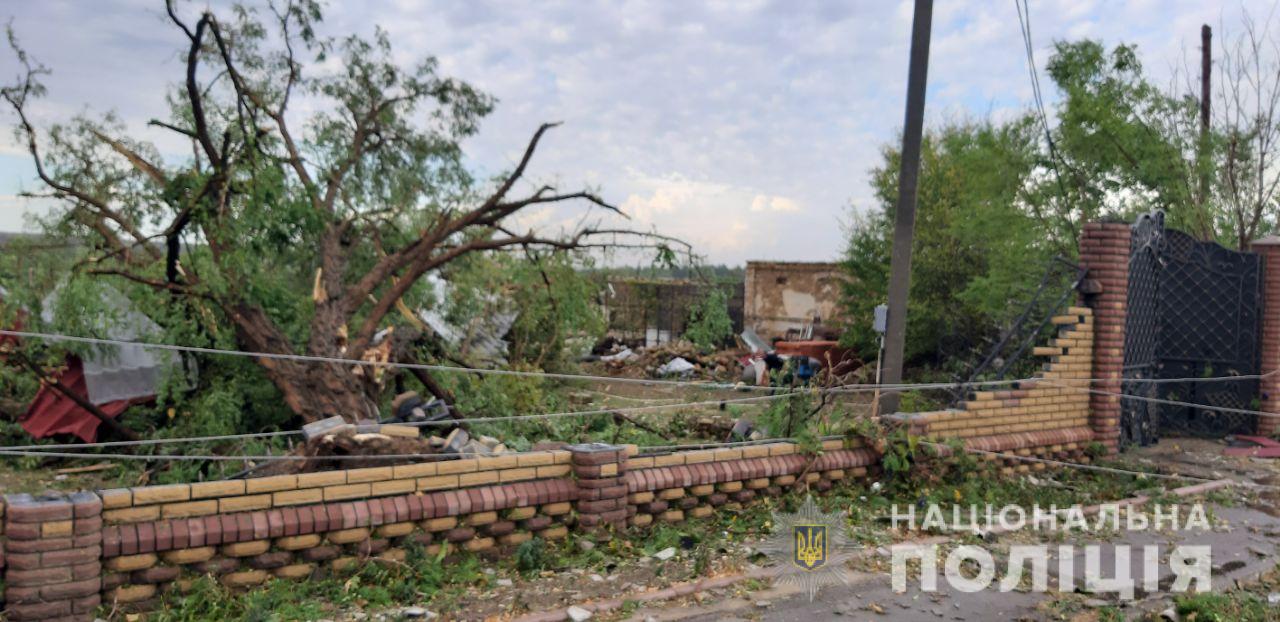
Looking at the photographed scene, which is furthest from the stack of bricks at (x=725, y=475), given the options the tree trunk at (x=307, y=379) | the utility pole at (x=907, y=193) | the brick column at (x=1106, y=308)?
the tree trunk at (x=307, y=379)

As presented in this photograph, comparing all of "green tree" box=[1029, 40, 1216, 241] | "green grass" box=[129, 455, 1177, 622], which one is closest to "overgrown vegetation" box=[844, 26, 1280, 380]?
"green tree" box=[1029, 40, 1216, 241]

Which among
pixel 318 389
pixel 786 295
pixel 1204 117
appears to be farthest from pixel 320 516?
pixel 786 295

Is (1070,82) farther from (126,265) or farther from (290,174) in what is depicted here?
(126,265)

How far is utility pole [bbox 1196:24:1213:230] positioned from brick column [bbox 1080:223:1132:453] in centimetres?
694

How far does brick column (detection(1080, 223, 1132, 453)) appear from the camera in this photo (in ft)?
29.9

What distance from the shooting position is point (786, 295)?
25.4 m

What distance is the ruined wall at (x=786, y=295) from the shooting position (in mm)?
24641

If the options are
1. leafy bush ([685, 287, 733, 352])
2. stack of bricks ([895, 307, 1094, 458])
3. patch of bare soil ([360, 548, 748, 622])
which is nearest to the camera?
patch of bare soil ([360, 548, 748, 622])

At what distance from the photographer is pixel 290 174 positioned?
9453mm

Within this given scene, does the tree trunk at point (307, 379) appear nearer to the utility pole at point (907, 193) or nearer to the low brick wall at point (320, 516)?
the low brick wall at point (320, 516)

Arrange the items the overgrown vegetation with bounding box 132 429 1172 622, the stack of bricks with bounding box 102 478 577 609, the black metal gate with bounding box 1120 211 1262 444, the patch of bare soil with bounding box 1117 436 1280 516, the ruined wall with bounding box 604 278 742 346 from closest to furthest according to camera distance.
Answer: the stack of bricks with bounding box 102 478 577 609 → the overgrown vegetation with bounding box 132 429 1172 622 → the patch of bare soil with bounding box 1117 436 1280 516 → the black metal gate with bounding box 1120 211 1262 444 → the ruined wall with bounding box 604 278 742 346

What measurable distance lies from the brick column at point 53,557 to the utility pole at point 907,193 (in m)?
6.16

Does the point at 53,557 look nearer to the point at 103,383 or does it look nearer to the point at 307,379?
the point at 307,379

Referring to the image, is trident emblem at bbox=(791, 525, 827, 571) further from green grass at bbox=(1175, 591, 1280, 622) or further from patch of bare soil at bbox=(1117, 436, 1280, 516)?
patch of bare soil at bbox=(1117, 436, 1280, 516)
